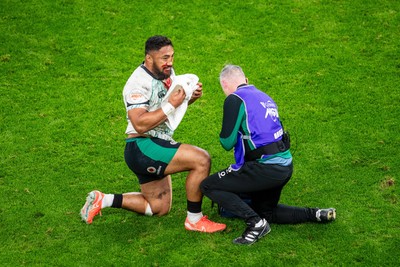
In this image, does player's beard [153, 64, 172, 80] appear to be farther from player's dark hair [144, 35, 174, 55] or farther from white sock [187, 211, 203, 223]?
white sock [187, 211, 203, 223]

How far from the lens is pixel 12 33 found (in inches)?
456

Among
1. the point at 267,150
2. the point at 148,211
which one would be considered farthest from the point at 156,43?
the point at 148,211

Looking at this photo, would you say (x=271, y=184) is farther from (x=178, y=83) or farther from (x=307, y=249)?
(x=178, y=83)

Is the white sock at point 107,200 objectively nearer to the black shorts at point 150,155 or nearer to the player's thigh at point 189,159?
the black shorts at point 150,155

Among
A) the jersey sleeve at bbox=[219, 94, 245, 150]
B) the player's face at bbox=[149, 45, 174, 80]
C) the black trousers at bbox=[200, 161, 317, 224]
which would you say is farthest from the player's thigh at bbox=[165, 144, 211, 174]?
the player's face at bbox=[149, 45, 174, 80]

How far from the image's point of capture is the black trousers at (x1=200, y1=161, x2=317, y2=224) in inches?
274

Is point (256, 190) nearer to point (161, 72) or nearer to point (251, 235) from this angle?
point (251, 235)

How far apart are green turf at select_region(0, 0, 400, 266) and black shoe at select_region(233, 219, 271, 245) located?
74 millimetres

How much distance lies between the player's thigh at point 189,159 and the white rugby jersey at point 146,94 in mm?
362

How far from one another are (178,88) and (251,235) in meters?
1.60

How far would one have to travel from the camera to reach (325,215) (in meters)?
7.18

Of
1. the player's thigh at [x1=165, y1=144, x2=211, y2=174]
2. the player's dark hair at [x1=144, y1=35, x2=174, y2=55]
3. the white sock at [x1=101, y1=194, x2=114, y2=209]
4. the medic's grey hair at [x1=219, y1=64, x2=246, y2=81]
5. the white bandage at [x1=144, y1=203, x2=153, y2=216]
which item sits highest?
the player's dark hair at [x1=144, y1=35, x2=174, y2=55]

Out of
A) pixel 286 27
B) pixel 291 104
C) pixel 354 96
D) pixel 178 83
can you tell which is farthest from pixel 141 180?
pixel 286 27

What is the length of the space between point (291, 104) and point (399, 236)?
3.24 m
